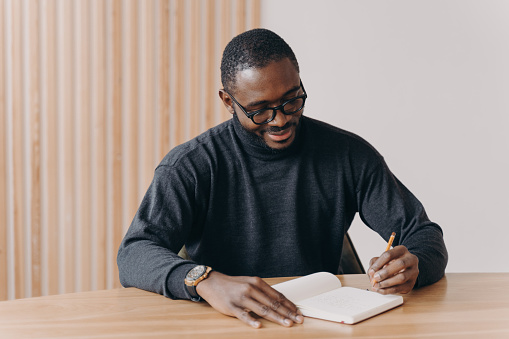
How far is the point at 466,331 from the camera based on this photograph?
48.3 inches

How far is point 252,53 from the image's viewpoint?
1.74 m

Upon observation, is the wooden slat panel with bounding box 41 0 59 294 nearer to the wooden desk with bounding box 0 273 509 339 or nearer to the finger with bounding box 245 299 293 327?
the wooden desk with bounding box 0 273 509 339

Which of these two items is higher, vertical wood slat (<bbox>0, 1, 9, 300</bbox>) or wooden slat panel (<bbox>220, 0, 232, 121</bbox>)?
wooden slat panel (<bbox>220, 0, 232, 121</bbox>)

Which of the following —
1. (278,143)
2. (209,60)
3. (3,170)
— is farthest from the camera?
(209,60)

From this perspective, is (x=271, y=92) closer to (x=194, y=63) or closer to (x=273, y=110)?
(x=273, y=110)

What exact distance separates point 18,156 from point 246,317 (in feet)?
6.79

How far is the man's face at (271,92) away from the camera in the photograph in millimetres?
1688

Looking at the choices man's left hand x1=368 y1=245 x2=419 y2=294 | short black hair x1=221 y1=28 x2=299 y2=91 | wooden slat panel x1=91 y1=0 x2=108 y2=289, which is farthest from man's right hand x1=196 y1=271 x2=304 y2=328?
wooden slat panel x1=91 y1=0 x2=108 y2=289

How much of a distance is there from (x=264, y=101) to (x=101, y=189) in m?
1.61

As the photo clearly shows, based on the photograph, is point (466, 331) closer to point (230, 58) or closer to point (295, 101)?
point (295, 101)

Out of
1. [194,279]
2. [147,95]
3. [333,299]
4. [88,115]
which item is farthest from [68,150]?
[333,299]

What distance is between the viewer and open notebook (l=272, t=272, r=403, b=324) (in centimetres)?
127

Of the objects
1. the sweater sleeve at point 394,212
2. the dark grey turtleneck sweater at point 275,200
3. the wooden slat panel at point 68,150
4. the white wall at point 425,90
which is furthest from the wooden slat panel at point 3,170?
the sweater sleeve at point 394,212

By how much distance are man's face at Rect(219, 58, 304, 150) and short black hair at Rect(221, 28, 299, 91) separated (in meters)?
0.02
